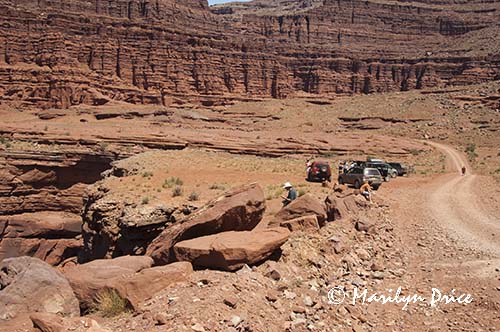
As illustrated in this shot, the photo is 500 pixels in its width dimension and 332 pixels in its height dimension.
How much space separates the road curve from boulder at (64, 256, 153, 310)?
8.12 metres

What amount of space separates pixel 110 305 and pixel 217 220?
135 inches

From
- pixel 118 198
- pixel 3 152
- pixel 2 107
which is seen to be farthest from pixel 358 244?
pixel 2 107

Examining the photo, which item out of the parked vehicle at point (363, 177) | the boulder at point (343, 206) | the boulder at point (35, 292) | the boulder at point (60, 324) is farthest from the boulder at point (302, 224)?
the parked vehicle at point (363, 177)

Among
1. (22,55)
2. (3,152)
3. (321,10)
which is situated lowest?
(3,152)

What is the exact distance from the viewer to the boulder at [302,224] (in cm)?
1115

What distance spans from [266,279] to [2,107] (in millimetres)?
58752

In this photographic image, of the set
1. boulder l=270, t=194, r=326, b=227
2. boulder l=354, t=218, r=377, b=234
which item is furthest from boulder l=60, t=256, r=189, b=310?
boulder l=354, t=218, r=377, b=234

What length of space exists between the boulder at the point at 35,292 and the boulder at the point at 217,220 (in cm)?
221

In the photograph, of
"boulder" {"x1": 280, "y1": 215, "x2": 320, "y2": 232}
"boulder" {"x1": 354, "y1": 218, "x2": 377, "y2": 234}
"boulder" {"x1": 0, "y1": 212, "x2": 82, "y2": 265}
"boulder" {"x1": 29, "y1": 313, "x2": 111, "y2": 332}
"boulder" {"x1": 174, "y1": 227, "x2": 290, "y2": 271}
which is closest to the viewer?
"boulder" {"x1": 29, "y1": 313, "x2": 111, "y2": 332}

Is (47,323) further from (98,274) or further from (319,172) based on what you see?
(319,172)

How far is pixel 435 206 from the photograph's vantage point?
55.6 ft

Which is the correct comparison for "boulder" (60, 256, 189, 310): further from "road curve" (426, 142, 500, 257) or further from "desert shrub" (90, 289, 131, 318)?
"road curve" (426, 142, 500, 257)

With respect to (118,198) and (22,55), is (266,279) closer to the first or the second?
(118,198)

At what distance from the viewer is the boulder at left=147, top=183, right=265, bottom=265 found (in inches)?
406
